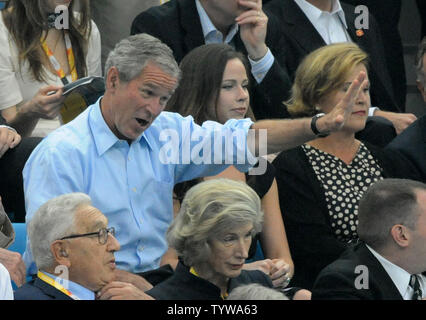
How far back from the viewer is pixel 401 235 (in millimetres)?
3793

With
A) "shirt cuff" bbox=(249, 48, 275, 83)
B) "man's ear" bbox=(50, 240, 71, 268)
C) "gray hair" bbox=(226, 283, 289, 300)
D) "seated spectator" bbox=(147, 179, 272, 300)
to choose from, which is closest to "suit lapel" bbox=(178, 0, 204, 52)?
"shirt cuff" bbox=(249, 48, 275, 83)

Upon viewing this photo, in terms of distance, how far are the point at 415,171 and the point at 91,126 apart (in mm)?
1696

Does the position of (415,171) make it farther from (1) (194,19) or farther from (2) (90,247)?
(2) (90,247)

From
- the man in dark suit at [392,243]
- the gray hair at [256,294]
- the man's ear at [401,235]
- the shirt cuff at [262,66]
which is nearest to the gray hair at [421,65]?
the shirt cuff at [262,66]

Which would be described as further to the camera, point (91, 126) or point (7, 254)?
point (91, 126)

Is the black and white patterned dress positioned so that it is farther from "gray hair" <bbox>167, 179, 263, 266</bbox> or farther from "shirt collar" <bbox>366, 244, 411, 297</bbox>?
"gray hair" <bbox>167, 179, 263, 266</bbox>

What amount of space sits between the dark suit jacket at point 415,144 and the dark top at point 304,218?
1.78 feet

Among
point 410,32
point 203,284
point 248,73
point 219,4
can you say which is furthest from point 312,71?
point 410,32

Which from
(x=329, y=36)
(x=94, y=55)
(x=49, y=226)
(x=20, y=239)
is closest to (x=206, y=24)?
(x=94, y=55)

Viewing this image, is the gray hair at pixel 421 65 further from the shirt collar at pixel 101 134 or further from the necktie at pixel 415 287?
the shirt collar at pixel 101 134

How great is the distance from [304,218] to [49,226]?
144 cm

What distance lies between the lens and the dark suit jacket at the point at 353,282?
11.7 ft

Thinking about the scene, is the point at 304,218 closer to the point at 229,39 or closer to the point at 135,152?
the point at 135,152

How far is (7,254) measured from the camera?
→ 3.61 meters
